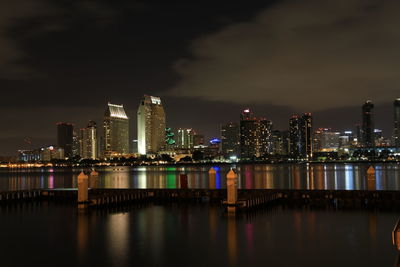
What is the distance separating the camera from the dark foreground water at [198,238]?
80.7 feet

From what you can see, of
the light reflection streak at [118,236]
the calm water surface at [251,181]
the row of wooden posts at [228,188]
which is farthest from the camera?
the calm water surface at [251,181]

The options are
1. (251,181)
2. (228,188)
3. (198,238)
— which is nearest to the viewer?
(198,238)

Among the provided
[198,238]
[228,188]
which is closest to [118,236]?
[198,238]

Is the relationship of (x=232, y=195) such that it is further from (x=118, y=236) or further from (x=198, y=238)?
(x=118, y=236)

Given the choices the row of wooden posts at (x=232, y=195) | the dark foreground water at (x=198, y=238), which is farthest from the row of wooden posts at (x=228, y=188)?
the dark foreground water at (x=198, y=238)

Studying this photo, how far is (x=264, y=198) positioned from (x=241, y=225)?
1059 centimetres

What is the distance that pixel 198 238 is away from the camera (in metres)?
29.8

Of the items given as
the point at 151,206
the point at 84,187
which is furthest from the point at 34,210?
the point at 151,206

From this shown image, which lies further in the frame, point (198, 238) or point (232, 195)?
point (232, 195)

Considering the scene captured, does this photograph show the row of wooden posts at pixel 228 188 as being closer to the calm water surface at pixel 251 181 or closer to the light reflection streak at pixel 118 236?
the light reflection streak at pixel 118 236

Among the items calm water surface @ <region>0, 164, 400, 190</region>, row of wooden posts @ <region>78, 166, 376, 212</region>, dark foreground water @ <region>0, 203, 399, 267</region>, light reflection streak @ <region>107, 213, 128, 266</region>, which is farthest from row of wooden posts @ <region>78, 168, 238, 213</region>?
calm water surface @ <region>0, 164, 400, 190</region>

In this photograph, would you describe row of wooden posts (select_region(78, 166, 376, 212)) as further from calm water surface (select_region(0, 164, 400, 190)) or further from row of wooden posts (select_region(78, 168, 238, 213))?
calm water surface (select_region(0, 164, 400, 190))

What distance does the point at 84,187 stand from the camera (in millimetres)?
42594

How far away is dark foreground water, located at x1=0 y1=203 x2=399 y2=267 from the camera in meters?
24.6
